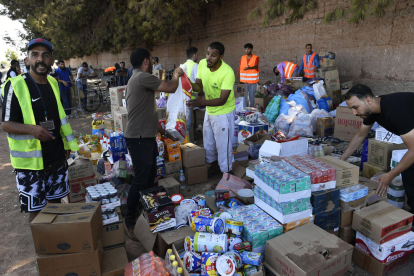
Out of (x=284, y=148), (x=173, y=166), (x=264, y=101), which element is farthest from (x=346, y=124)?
(x=173, y=166)

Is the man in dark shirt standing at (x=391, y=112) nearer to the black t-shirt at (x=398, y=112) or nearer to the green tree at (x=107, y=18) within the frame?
the black t-shirt at (x=398, y=112)

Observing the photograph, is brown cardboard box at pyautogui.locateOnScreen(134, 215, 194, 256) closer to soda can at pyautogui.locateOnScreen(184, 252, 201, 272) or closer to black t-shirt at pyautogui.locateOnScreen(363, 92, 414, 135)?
soda can at pyautogui.locateOnScreen(184, 252, 201, 272)

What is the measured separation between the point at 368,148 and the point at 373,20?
465 centimetres

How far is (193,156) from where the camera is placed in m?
4.49

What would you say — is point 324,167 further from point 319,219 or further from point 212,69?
point 212,69

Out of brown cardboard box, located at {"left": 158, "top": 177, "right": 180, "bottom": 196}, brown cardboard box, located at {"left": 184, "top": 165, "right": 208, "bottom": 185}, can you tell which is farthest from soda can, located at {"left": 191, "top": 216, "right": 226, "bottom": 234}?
brown cardboard box, located at {"left": 184, "top": 165, "right": 208, "bottom": 185}

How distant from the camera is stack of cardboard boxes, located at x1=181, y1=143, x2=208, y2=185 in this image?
14.7ft

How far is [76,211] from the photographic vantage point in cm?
234

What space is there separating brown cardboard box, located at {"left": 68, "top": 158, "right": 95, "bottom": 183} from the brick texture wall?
693 centimetres

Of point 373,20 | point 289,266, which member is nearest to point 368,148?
point 289,266

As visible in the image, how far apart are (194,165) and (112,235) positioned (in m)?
2.03

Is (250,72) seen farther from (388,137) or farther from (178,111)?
(388,137)

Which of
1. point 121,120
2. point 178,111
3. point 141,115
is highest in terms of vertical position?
point 141,115

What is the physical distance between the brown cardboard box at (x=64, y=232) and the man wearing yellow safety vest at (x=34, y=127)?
0.39 meters
